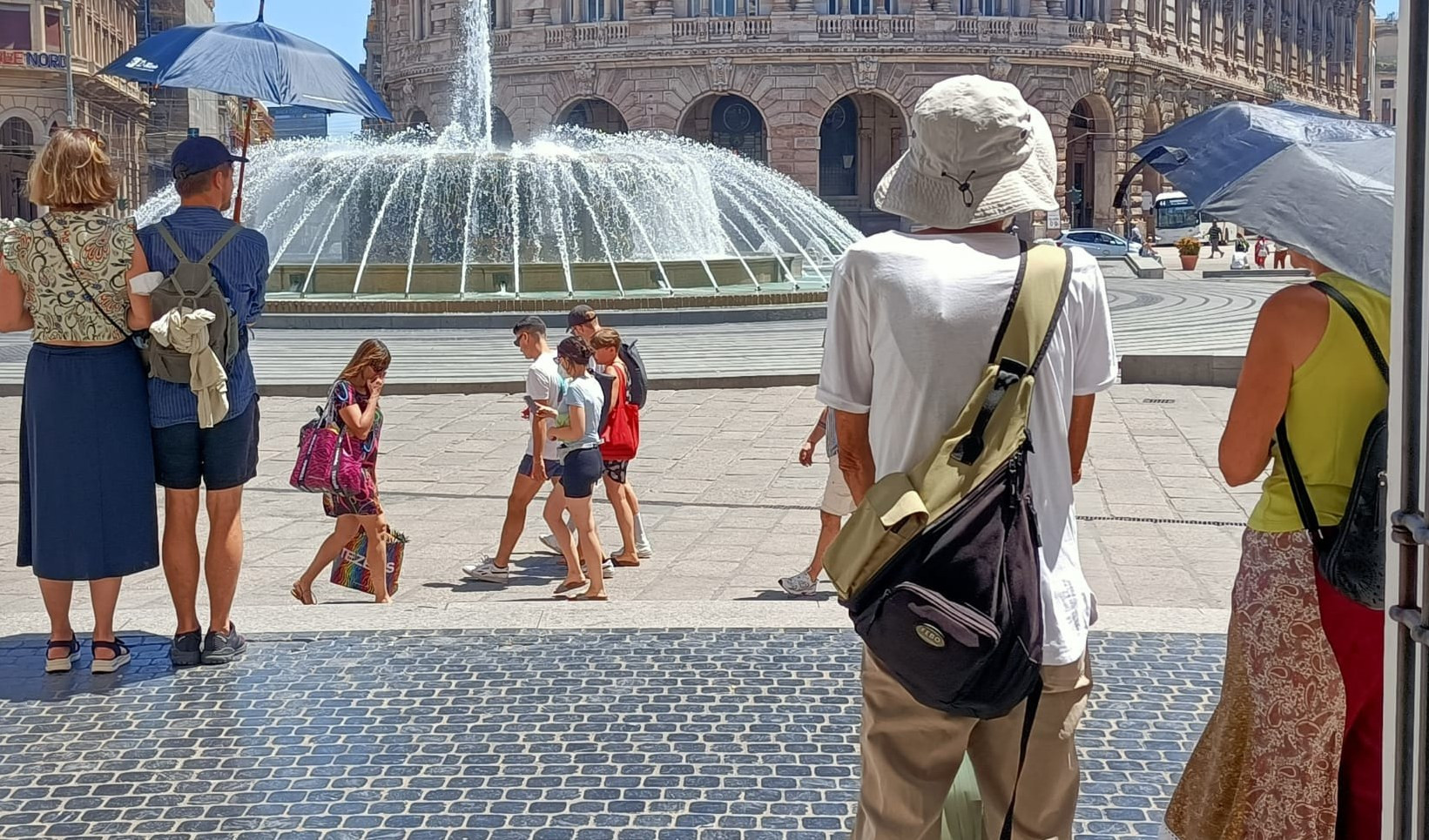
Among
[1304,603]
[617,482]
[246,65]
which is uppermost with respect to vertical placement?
[246,65]

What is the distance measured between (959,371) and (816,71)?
43.1 m

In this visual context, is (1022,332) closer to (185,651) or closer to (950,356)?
(950,356)

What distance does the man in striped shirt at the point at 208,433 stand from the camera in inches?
187

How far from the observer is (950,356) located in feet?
8.56

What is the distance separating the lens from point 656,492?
903 centimetres

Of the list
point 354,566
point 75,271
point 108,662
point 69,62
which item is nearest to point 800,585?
point 354,566

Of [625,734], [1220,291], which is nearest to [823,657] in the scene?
[625,734]

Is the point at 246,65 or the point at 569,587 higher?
the point at 246,65

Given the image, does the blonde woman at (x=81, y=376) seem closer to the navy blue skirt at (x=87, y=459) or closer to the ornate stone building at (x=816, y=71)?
the navy blue skirt at (x=87, y=459)

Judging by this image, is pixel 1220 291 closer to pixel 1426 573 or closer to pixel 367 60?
pixel 1426 573

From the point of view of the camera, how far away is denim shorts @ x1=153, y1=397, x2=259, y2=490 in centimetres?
486

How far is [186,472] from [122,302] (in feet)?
1.77

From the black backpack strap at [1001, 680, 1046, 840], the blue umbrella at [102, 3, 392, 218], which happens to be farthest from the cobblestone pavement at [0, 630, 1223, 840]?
the blue umbrella at [102, 3, 392, 218]

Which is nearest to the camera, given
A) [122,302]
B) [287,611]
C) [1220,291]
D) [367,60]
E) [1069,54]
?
[122,302]
